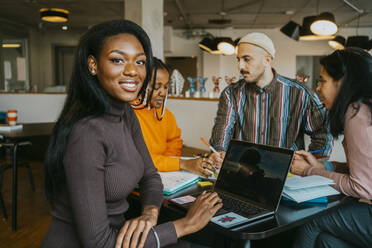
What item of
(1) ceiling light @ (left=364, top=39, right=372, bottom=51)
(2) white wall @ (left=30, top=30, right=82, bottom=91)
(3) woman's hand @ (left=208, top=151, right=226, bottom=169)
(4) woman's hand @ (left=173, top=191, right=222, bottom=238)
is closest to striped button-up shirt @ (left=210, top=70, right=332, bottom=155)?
(3) woman's hand @ (left=208, top=151, right=226, bottom=169)

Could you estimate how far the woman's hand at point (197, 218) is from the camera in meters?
0.99

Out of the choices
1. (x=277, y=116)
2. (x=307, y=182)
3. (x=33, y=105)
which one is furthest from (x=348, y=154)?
(x=33, y=105)

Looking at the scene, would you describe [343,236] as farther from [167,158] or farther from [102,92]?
[102,92]

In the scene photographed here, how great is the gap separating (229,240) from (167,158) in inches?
26.4

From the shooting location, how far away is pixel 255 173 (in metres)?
1.19

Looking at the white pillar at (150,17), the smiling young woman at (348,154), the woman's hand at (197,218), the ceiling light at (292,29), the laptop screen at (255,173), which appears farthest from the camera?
the ceiling light at (292,29)

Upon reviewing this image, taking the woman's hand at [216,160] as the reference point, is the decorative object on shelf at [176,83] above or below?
above

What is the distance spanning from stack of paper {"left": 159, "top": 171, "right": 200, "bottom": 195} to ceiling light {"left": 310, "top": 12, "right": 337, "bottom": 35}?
164 inches

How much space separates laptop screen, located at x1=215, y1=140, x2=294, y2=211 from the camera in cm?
112

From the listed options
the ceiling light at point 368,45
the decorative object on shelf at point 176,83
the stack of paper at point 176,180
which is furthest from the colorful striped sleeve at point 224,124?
the ceiling light at point 368,45

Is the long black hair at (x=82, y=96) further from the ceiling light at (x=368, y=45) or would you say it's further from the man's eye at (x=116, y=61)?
the ceiling light at (x=368, y=45)

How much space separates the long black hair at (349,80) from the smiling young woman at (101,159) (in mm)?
704

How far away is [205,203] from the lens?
1.07 meters

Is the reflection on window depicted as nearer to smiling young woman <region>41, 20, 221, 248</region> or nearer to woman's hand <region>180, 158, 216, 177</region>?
woman's hand <region>180, 158, 216, 177</region>
